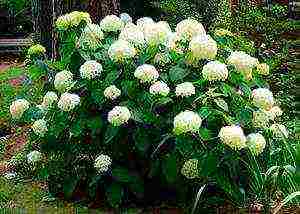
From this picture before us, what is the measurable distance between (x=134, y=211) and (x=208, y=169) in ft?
2.30

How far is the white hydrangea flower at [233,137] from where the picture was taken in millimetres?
4078

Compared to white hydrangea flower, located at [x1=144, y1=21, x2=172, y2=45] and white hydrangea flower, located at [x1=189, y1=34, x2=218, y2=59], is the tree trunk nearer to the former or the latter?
white hydrangea flower, located at [x1=144, y1=21, x2=172, y2=45]

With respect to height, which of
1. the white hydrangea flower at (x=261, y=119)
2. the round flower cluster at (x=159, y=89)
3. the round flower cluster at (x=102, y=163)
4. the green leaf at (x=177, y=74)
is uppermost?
the green leaf at (x=177, y=74)

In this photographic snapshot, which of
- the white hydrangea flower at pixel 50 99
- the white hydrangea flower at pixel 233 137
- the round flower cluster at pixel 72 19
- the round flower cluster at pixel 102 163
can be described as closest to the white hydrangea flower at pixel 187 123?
the white hydrangea flower at pixel 233 137

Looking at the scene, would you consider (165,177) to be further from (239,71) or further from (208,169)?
(239,71)

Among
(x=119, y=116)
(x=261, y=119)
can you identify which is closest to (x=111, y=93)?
(x=119, y=116)

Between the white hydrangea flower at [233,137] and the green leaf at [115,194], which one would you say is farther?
the green leaf at [115,194]

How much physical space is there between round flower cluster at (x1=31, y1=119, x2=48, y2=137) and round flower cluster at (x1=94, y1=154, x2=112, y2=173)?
1.67 feet

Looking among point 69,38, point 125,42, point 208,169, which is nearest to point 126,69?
point 125,42

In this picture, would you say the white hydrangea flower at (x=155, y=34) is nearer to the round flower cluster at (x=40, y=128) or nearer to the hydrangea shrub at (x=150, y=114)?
the hydrangea shrub at (x=150, y=114)

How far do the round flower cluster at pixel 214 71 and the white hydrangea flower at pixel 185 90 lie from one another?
4.5 inches

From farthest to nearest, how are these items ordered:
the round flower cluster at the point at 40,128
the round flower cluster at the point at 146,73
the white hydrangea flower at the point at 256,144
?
1. the round flower cluster at the point at 40,128
2. the round flower cluster at the point at 146,73
3. the white hydrangea flower at the point at 256,144

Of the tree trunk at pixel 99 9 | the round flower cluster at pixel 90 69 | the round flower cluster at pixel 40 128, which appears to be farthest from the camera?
the tree trunk at pixel 99 9

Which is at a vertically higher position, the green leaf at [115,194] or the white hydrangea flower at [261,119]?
the white hydrangea flower at [261,119]
